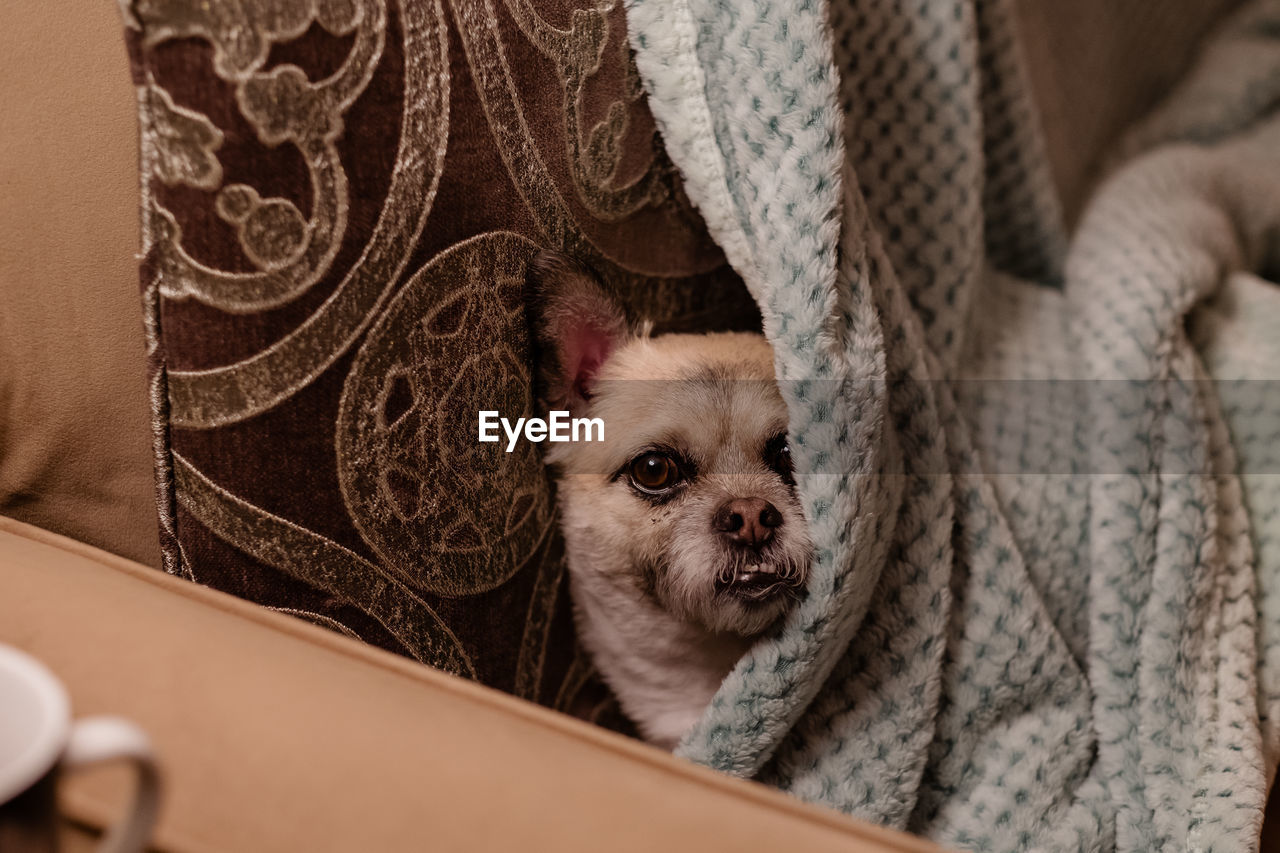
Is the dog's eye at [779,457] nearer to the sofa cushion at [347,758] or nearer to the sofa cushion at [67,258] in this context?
the sofa cushion at [347,758]

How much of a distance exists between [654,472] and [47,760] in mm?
652

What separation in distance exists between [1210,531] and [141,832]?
39.4 inches

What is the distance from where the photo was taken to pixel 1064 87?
154cm

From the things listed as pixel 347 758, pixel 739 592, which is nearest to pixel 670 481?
pixel 739 592

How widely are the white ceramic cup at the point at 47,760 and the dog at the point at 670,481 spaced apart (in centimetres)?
55

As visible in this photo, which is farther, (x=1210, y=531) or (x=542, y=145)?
(x=1210, y=531)

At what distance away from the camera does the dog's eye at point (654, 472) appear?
93 cm

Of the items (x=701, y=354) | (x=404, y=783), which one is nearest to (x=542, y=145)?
(x=701, y=354)

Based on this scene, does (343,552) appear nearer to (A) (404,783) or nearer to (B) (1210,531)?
(A) (404,783)

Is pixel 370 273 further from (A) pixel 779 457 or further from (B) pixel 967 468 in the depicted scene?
(B) pixel 967 468

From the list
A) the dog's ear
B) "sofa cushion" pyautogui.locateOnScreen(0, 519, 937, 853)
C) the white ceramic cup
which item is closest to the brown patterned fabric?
the dog's ear

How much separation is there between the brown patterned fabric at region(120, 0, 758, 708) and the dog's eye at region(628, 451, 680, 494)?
102 mm

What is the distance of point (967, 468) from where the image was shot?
93cm

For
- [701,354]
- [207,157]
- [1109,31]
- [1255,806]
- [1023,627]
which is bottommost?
[1255,806]
